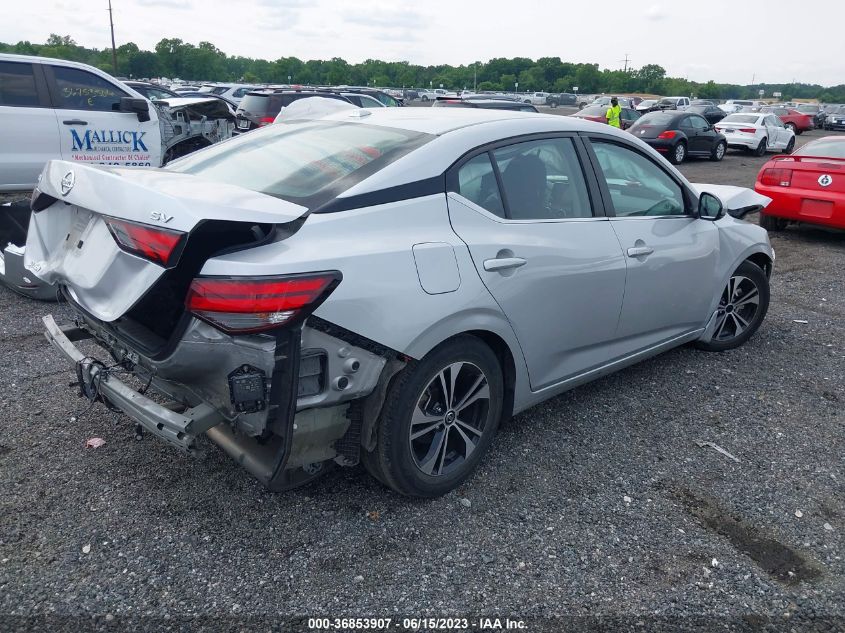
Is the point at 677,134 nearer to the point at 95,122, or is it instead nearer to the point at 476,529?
the point at 95,122

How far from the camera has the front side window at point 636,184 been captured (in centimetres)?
378

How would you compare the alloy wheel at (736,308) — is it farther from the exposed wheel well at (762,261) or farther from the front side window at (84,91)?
the front side window at (84,91)

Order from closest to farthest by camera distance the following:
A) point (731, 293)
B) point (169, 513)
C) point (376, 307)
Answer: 1. point (376, 307)
2. point (169, 513)
3. point (731, 293)

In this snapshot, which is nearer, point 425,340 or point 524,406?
point 425,340

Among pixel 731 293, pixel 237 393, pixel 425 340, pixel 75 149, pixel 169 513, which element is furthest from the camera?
pixel 75 149

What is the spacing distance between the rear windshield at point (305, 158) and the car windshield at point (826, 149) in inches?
302

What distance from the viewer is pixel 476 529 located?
2.91 metres

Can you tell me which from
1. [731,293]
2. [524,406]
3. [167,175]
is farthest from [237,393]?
[731,293]

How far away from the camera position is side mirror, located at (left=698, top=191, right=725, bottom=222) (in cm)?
428

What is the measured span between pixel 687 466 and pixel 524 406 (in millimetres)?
898

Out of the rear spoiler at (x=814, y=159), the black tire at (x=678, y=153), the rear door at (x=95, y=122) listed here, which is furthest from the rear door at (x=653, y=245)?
the black tire at (x=678, y=153)

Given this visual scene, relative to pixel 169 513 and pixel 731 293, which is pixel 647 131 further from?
pixel 169 513

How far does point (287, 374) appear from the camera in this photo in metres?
2.40

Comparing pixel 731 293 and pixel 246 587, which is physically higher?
pixel 731 293
